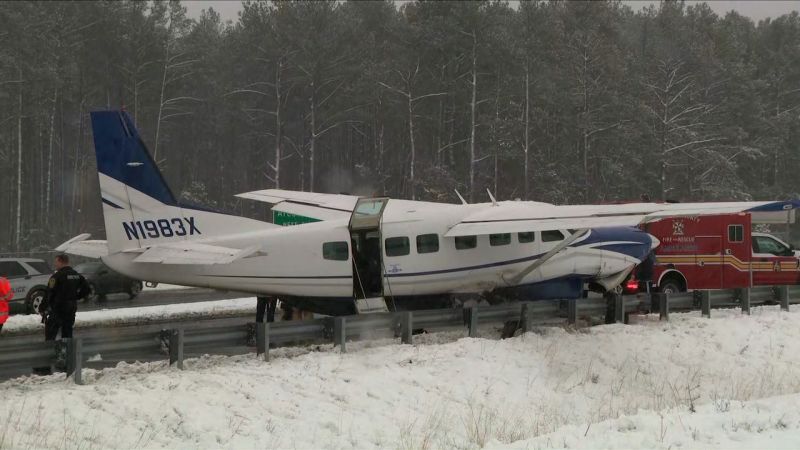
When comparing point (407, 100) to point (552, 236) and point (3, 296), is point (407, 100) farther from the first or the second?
point (3, 296)

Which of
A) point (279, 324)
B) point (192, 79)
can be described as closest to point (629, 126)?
point (192, 79)

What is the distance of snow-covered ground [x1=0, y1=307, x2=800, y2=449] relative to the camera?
10.8m

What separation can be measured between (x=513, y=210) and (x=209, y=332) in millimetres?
8256

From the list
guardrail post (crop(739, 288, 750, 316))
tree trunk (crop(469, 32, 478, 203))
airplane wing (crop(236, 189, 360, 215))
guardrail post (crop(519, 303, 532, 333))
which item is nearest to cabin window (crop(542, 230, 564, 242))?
guardrail post (crop(519, 303, 532, 333))

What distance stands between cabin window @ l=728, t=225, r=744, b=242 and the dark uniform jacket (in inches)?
759

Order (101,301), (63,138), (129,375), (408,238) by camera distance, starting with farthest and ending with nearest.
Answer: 1. (63,138)
2. (101,301)
3. (408,238)
4. (129,375)

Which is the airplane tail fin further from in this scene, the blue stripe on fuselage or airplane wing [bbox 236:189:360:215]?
the blue stripe on fuselage

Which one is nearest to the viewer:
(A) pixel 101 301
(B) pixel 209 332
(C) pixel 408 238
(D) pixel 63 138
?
(B) pixel 209 332

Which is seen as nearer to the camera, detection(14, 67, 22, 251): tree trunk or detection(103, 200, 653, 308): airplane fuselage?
detection(103, 200, 653, 308): airplane fuselage

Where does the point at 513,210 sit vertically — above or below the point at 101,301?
above

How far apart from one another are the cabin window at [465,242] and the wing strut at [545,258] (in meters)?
1.38

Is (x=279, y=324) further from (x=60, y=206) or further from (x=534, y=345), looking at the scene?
(x=60, y=206)

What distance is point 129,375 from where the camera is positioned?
13.6m

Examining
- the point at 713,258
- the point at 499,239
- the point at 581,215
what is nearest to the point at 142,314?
the point at 499,239
